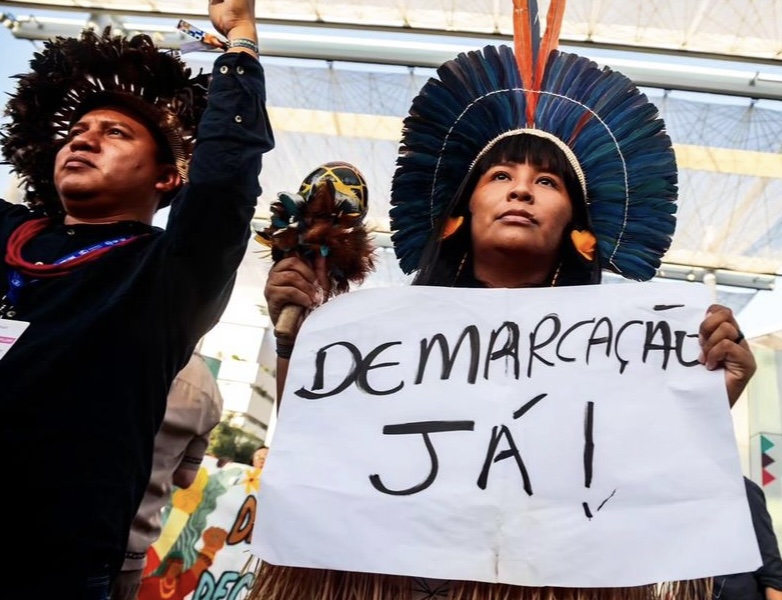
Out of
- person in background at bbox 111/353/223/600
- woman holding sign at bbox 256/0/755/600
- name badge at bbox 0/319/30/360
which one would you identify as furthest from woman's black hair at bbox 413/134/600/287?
person in background at bbox 111/353/223/600

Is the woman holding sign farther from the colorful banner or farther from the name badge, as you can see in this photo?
the colorful banner

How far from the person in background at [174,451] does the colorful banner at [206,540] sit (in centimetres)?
141

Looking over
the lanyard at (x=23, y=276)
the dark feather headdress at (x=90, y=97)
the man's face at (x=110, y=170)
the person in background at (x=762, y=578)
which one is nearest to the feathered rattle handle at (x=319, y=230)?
the lanyard at (x=23, y=276)

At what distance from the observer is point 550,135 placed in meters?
1.55

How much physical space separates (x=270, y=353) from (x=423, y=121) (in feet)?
86.8

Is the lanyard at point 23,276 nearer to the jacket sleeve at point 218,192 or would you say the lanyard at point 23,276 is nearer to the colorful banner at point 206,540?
the jacket sleeve at point 218,192

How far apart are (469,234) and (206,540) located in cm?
325

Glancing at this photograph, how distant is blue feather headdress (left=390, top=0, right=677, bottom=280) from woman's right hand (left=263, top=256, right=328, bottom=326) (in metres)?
0.38

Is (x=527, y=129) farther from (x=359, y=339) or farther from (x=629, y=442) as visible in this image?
(x=629, y=442)

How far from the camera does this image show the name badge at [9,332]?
1271 mm

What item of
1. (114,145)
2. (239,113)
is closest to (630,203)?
(239,113)

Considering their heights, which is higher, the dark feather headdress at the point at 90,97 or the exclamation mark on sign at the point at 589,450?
the dark feather headdress at the point at 90,97

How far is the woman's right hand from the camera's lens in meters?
1.31

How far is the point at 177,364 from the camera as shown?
1416 millimetres
